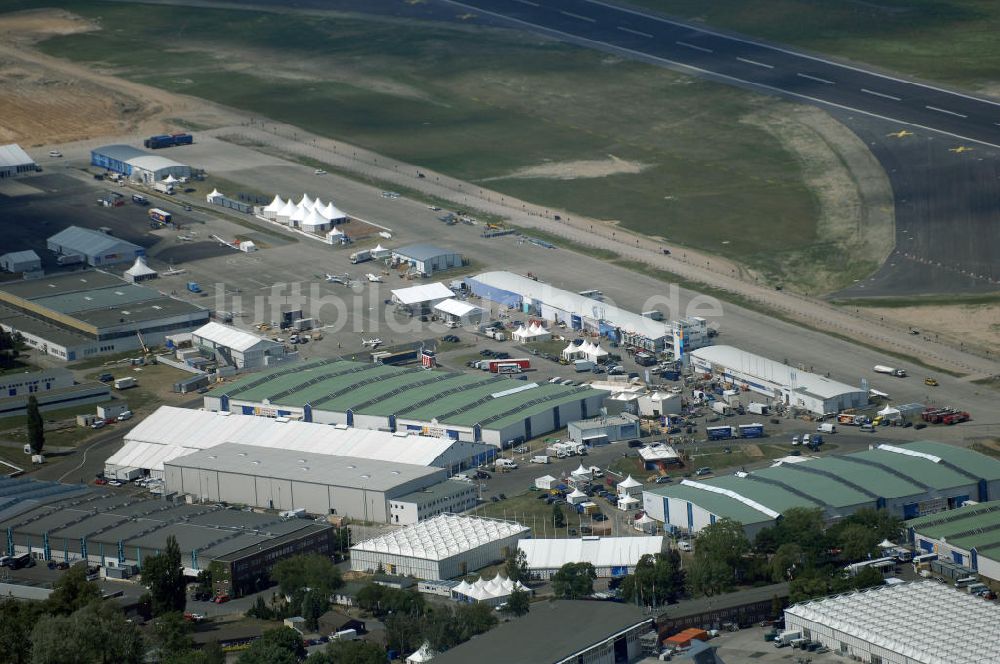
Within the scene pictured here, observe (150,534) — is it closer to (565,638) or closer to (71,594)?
(71,594)

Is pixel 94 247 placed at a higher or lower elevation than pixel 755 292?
higher

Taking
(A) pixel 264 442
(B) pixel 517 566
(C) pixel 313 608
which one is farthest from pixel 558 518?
(A) pixel 264 442

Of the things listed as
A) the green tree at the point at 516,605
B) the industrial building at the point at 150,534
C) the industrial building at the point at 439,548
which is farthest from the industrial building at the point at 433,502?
the green tree at the point at 516,605

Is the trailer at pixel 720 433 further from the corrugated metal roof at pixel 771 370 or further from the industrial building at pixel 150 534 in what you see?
the industrial building at pixel 150 534

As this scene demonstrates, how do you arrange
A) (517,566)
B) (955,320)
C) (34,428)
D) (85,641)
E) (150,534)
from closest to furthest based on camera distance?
(85,641), (517,566), (150,534), (34,428), (955,320)

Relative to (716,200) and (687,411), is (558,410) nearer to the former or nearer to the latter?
(687,411)

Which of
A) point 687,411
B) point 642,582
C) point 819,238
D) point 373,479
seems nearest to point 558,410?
point 687,411
